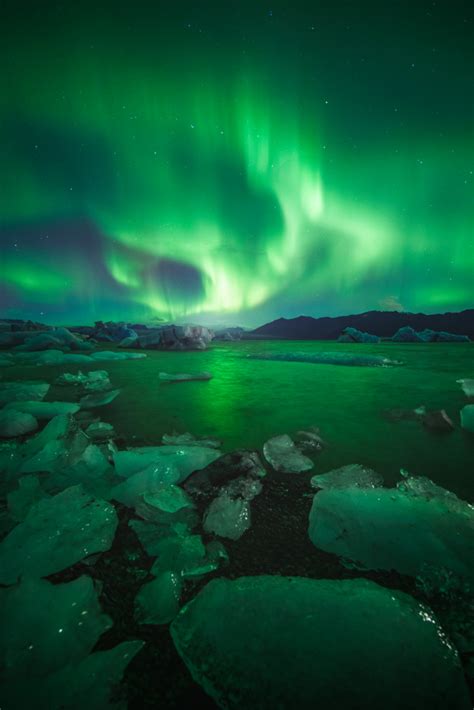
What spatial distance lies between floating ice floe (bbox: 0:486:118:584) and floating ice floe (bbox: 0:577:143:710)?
0.11 m

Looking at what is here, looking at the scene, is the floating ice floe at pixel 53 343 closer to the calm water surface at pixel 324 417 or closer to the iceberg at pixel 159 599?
the calm water surface at pixel 324 417

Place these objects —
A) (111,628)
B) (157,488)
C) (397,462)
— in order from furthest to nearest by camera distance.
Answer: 1. (397,462)
2. (157,488)
3. (111,628)

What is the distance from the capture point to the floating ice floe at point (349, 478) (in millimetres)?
1463

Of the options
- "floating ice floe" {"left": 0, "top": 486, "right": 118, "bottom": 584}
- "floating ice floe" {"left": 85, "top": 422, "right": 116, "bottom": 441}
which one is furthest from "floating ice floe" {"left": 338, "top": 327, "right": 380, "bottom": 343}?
"floating ice floe" {"left": 0, "top": 486, "right": 118, "bottom": 584}

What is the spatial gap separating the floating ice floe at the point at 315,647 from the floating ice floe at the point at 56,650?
0.19m

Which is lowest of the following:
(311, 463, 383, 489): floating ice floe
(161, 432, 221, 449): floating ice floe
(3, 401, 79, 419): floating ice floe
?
(161, 432, 221, 449): floating ice floe

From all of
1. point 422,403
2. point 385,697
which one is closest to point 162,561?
point 385,697

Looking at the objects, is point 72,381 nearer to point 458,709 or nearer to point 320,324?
point 458,709

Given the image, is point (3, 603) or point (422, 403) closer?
point (3, 603)

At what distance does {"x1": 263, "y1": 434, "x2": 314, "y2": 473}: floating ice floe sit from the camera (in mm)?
1656

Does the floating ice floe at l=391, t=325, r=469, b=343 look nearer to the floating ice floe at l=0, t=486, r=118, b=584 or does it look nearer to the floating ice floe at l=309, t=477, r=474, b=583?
the floating ice floe at l=309, t=477, r=474, b=583

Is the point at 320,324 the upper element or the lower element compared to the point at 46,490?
upper

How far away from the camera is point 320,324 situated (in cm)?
7188

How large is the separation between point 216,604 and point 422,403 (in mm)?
3554
